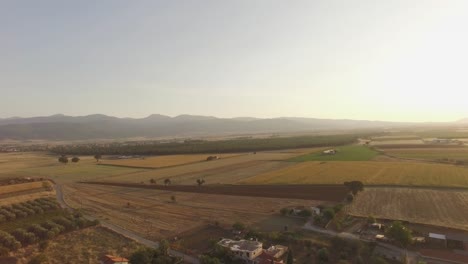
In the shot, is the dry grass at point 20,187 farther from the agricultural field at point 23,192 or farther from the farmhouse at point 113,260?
the farmhouse at point 113,260

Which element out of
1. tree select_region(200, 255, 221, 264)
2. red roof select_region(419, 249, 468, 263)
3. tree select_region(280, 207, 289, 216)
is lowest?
red roof select_region(419, 249, 468, 263)

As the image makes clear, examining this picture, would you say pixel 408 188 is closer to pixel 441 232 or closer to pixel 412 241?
pixel 441 232

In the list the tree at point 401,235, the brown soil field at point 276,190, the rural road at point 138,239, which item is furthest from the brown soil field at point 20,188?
the tree at point 401,235

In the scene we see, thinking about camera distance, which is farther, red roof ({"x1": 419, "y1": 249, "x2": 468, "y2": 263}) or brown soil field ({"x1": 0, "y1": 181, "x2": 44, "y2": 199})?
brown soil field ({"x1": 0, "y1": 181, "x2": 44, "y2": 199})

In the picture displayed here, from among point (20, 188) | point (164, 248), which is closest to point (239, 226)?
point (164, 248)

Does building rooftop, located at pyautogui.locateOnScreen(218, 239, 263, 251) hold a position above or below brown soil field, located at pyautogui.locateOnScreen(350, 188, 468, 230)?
below

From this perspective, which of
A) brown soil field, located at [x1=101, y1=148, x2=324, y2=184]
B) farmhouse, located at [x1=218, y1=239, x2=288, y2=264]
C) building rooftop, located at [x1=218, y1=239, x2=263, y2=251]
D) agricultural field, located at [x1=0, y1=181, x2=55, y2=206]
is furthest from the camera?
brown soil field, located at [x1=101, y1=148, x2=324, y2=184]

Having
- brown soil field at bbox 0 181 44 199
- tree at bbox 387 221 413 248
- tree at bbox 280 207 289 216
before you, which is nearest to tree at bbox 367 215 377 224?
tree at bbox 387 221 413 248

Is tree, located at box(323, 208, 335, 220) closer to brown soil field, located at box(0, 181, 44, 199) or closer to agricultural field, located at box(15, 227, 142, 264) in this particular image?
agricultural field, located at box(15, 227, 142, 264)
